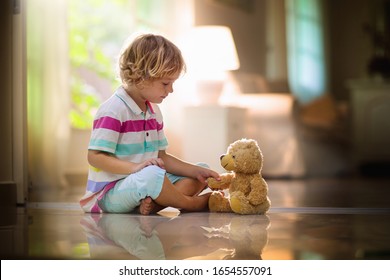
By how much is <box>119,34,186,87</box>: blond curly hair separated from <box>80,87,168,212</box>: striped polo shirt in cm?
7

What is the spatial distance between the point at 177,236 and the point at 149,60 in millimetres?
644

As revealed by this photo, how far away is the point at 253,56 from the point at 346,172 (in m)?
1.37

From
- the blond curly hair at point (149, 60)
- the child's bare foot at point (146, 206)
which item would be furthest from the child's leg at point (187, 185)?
the blond curly hair at point (149, 60)

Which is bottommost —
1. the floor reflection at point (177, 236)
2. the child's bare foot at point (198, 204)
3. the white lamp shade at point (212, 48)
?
the floor reflection at point (177, 236)

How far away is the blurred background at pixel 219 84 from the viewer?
12.3ft

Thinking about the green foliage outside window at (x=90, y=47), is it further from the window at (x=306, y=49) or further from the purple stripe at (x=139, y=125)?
the window at (x=306, y=49)

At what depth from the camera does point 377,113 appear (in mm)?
6504

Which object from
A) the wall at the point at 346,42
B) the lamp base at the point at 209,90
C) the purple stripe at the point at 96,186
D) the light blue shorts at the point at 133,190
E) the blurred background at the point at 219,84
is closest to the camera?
the light blue shorts at the point at 133,190

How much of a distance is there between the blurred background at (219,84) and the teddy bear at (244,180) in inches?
18.7

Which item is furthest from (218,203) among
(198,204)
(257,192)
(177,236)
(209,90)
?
(209,90)

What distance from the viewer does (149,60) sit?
202 cm

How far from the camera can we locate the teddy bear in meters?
2.04
